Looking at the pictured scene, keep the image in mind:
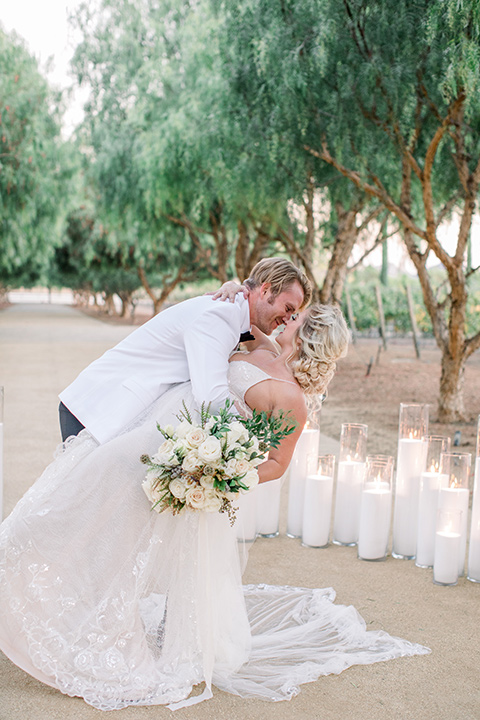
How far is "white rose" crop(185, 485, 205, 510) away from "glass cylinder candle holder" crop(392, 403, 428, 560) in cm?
226

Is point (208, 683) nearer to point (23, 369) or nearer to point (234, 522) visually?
point (234, 522)

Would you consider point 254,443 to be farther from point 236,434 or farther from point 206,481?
point 206,481

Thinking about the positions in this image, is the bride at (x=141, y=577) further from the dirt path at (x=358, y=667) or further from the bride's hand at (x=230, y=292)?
the bride's hand at (x=230, y=292)

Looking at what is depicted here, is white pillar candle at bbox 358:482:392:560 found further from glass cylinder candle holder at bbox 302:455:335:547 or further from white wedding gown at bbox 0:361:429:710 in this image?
white wedding gown at bbox 0:361:429:710

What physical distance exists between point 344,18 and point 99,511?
6607mm

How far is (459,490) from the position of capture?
4.43 m

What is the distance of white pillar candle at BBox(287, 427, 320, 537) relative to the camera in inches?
200

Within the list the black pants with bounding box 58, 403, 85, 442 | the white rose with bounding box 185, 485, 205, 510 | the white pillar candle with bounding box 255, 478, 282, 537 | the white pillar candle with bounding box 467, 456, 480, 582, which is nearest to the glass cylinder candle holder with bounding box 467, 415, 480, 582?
the white pillar candle with bounding box 467, 456, 480, 582

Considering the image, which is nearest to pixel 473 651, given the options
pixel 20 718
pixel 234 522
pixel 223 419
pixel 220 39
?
pixel 234 522

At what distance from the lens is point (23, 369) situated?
1452cm

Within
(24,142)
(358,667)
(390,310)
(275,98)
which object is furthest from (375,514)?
(390,310)

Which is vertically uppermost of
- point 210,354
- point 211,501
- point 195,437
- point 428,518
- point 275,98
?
point 275,98

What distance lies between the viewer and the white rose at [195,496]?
2.89m

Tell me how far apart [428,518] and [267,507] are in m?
1.04
